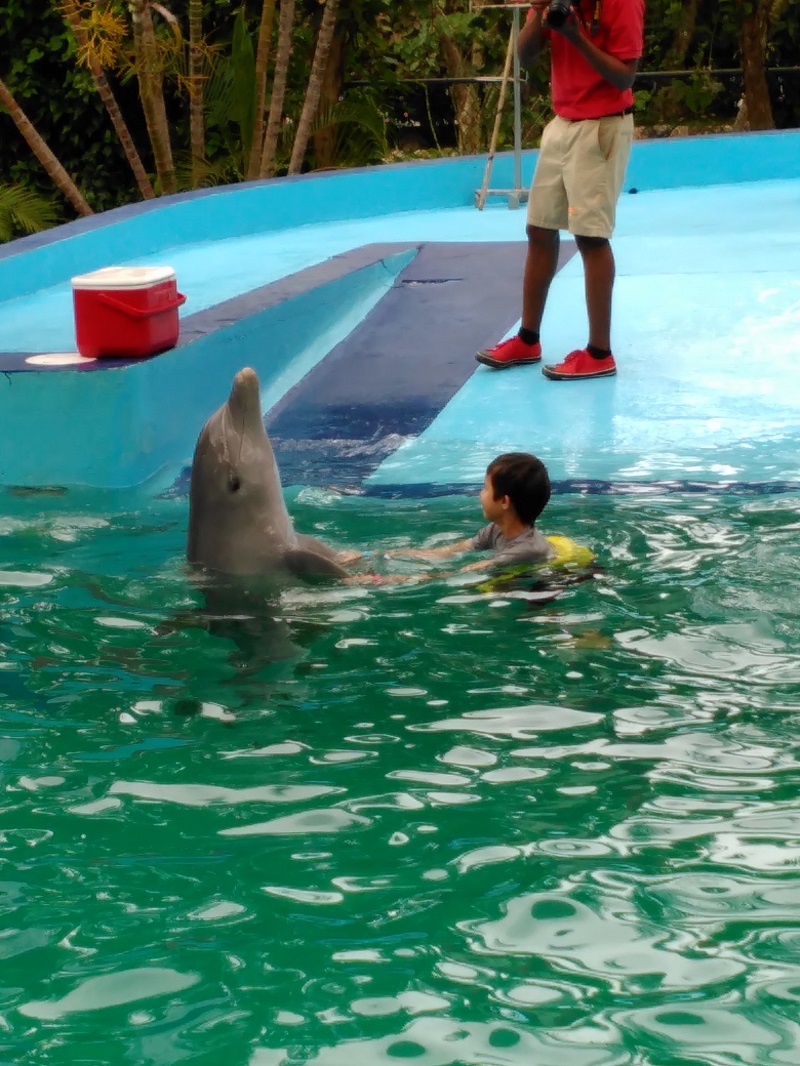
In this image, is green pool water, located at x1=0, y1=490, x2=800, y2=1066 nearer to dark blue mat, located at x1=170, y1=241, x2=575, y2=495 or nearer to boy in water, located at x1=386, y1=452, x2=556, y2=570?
boy in water, located at x1=386, y1=452, x2=556, y2=570

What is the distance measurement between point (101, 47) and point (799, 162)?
630cm

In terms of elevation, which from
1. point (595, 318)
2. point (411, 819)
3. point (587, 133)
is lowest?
point (411, 819)

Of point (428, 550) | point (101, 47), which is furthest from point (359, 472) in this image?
point (101, 47)

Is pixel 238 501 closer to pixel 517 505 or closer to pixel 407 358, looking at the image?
pixel 517 505

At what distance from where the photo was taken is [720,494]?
16.4ft

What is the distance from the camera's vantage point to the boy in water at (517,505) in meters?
4.29

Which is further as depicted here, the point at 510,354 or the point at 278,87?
the point at 278,87

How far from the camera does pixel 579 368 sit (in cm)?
629

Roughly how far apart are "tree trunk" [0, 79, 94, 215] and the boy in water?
28.0 ft

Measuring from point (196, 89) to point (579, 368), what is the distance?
23.0 ft

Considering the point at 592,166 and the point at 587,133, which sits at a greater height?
the point at 587,133

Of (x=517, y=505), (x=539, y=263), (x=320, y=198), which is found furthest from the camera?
(x=320, y=198)

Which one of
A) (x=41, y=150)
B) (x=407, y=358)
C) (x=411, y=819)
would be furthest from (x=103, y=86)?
(x=411, y=819)

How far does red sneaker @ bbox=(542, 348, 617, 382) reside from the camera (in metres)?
6.27
